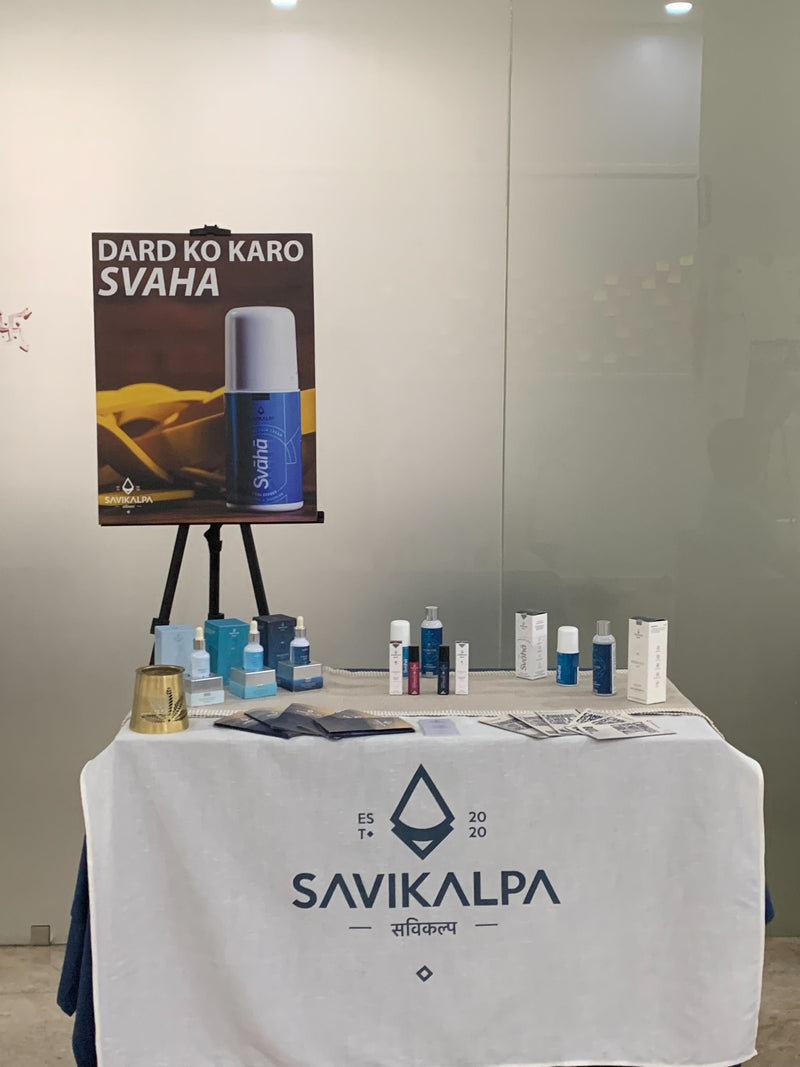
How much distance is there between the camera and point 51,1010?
2.67 meters

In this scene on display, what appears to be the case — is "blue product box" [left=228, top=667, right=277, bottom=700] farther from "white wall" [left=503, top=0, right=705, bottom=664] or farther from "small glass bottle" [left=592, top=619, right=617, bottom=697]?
"white wall" [left=503, top=0, right=705, bottom=664]

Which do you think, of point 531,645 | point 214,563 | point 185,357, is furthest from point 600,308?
point 214,563

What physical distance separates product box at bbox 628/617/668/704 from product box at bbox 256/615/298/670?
733 mm

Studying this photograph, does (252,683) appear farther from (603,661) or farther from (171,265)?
(171,265)

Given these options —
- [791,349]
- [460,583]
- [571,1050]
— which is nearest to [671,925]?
[571,1050]

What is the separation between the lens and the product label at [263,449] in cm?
246

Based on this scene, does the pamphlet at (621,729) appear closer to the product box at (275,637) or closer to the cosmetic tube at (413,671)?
the cosmetic tube at (413,671)

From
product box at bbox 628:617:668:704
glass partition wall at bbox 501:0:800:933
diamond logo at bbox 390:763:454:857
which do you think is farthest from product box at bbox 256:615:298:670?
glass partition wall at bbox 501:0:800:933

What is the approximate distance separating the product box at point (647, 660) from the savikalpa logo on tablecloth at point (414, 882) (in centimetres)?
51

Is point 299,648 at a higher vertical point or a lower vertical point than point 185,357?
lower

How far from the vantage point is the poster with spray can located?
8.21 ft

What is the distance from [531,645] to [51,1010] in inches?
58.0

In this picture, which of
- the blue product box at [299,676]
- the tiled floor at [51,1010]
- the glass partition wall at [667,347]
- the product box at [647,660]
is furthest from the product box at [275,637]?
the tiled floor at [51,1010]

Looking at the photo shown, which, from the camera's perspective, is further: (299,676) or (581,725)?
(299,676)
